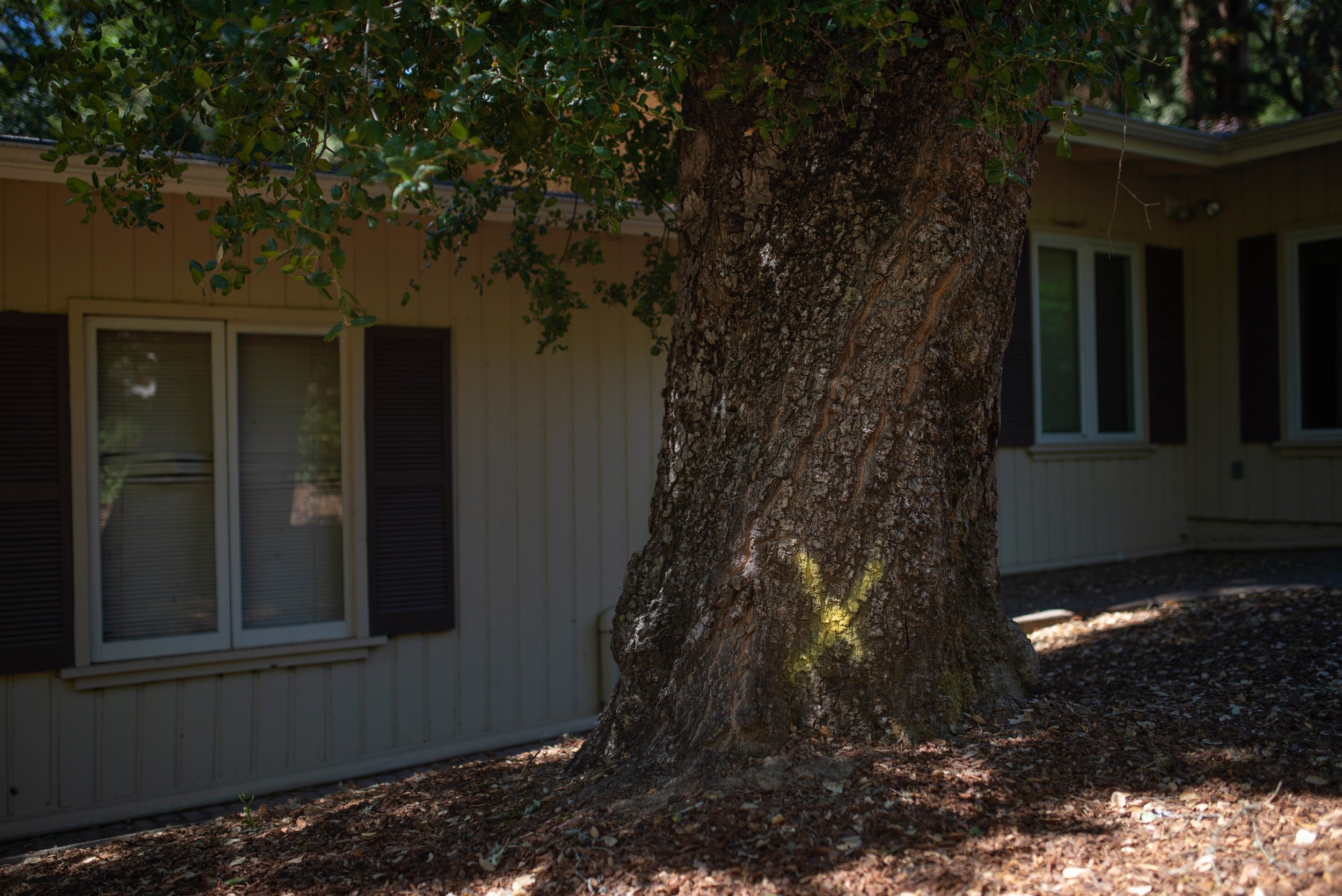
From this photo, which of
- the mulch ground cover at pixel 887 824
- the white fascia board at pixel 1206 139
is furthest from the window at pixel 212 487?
the white fascia board at pixel 1206 139

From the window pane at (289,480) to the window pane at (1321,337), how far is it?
6788mm

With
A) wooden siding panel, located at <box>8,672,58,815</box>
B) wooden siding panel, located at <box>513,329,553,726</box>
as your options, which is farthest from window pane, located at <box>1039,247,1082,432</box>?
wooden siding panel, located at <box>8,672,58,815</box>

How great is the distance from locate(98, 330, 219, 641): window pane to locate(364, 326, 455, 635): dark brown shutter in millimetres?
775

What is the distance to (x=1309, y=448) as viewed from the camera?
7.47m

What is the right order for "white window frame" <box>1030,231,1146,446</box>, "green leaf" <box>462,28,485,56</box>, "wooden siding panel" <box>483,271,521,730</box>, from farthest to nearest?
1. "white window frame" <box>1030,231,1146,446</box>
2. "wooden siding panel" <box>483,271,521,730</box>
3. "green leaf" <box>462,28,485,56</box>

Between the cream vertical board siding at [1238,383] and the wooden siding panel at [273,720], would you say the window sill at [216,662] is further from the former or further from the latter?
the cream vertical board siding at [1238,383]

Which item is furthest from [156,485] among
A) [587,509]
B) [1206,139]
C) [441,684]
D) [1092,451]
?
[1206,139]

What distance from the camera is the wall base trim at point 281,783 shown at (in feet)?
15.0

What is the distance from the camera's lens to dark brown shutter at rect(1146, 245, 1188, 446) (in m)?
7.99

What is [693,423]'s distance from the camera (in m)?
3.13

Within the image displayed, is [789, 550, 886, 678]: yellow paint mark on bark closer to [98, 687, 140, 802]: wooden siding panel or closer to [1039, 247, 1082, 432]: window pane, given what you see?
[98, 687, 140, 802]: wooden siding panel

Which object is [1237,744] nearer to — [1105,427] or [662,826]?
[662,826]

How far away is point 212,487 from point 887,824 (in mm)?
3868

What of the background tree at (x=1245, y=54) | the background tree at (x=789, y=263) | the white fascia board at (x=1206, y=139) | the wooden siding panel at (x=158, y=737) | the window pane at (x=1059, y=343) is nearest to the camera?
the background tree at (x=789, y=263)
